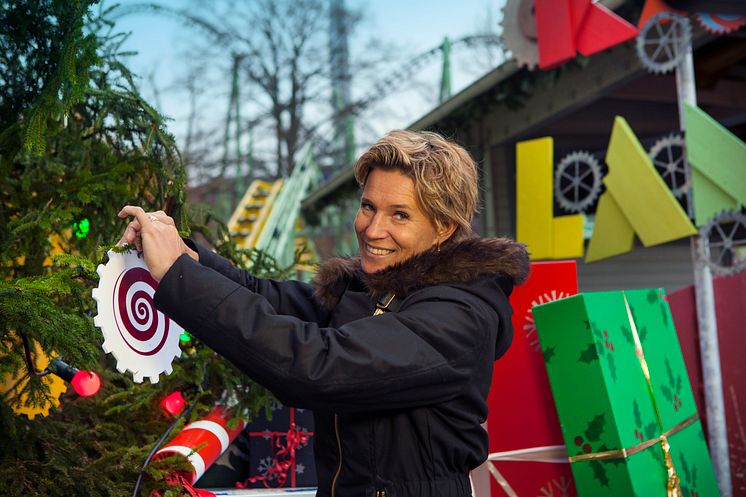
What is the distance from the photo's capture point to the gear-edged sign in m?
1.87

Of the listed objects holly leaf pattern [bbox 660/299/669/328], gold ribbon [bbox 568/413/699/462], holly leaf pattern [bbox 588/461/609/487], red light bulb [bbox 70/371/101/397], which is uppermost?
holly leaf pattern [bbox 660/299/669/328]

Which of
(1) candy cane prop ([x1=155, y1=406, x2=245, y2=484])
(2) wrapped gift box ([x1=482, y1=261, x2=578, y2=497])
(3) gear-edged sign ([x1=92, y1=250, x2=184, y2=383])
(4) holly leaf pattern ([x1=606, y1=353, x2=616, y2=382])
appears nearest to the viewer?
(3) gear-edged sign ([x1=92, y1=250, x2=184, y2=383])

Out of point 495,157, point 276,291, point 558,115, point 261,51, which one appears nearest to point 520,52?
point 558,115

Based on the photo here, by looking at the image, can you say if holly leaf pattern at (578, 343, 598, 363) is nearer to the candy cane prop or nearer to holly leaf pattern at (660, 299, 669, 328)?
Result: holly leaf pattern at (660, 299, 669, 328)

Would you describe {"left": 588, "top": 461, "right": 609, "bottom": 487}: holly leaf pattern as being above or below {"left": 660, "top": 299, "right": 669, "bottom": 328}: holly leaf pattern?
below

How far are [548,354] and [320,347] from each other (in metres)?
1.80

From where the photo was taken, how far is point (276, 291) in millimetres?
2520

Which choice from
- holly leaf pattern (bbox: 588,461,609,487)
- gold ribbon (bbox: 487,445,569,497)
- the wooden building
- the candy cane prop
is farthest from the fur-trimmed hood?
the wooden building

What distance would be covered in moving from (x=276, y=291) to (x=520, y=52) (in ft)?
15.6

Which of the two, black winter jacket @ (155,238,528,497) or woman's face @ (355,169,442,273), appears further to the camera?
woman's face @ (355,169,442,273)

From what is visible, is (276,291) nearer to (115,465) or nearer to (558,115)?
(115,465)

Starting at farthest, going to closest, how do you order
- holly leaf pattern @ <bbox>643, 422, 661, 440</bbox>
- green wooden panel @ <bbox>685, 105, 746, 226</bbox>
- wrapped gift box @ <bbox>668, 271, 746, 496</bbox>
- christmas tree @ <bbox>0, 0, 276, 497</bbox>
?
1. wrapped gift box @ <bbox>668, 271, 746, 496</bbox>
2. green wooden panel @ <bbox>685, 105, 746, 226</bbox>
3. holly leaf pattern @ <bbox>643, 422, 661, 440</bbox>
4. christmas tree @ <bbox>0, 0, 276, 497</bbox>

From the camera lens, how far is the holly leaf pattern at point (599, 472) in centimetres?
312

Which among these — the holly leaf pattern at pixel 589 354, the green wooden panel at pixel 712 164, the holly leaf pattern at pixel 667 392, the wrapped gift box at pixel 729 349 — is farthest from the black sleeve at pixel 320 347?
the wrapped gift box at pixel 729 349
